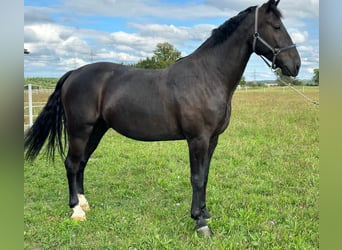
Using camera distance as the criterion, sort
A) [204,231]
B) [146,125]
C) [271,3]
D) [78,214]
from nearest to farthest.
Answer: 1. [271,3]
2. [204,231]
3. [146,125]
4. [78,214]

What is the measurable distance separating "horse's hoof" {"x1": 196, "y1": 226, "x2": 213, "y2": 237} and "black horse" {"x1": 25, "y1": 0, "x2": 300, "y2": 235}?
0.01m

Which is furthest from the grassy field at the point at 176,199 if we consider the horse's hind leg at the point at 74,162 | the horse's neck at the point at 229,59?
the horse's neck at the point at 229,59

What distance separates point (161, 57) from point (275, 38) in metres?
3.81

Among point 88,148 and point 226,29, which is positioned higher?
point 226,29

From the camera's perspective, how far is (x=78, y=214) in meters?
3.60

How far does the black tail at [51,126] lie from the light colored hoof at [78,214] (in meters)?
0.75

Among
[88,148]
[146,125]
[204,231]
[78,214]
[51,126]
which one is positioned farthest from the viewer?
[88,148]

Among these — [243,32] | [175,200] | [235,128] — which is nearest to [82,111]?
[175,200]

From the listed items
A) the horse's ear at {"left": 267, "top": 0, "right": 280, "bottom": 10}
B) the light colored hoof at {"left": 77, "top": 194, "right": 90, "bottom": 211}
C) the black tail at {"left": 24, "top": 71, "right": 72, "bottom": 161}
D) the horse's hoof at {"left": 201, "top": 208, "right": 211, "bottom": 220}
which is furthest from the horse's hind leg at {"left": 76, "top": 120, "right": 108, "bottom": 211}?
the horse's ear at {"left": 267, "top": 0, "right": 280, "bottom": 10}

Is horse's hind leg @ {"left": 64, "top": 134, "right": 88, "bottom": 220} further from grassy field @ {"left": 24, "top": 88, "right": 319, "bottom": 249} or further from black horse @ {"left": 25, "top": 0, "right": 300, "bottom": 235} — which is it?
grassy field @ {"left": 24, "top": 88, "right": 319, "bottom": 249}

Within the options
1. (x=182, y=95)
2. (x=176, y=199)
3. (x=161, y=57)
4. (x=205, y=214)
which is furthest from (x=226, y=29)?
(x=161, y=57)

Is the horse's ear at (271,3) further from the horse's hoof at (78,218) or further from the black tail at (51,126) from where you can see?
the horse's hoof at (78,218)

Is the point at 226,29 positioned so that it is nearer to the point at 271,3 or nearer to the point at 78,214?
the point at 271,3

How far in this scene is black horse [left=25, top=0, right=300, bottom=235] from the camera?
314 cm
